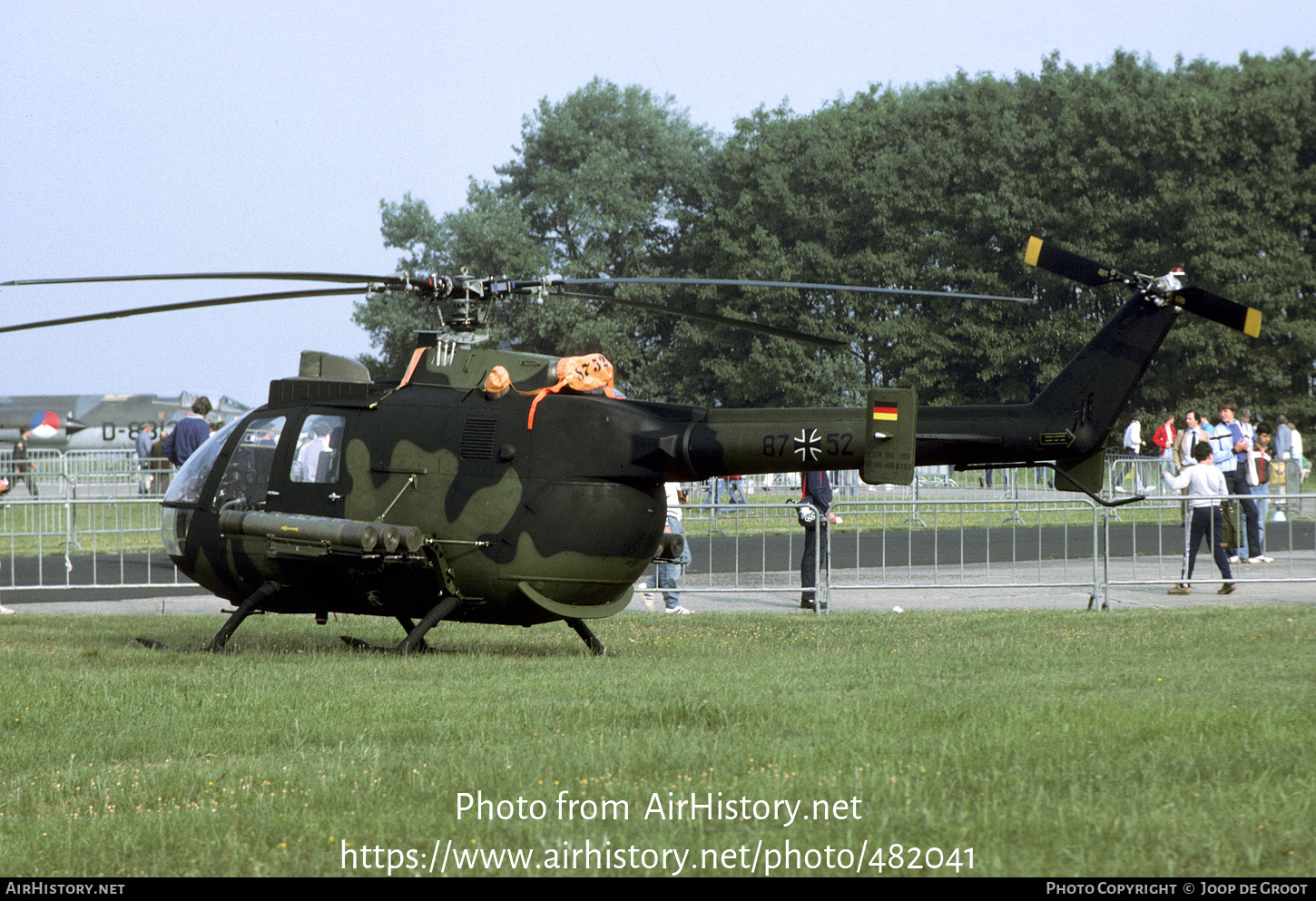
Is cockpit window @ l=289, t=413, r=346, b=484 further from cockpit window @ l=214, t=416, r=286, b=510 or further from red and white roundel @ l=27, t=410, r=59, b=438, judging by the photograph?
red and white roundel @ l=27, t=410, r=59, b=438

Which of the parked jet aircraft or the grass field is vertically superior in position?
the parked jet aircraft

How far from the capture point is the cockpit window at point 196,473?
34.1 ft

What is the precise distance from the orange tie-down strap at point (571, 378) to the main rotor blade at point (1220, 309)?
4074 mm

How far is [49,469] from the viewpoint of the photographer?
30.9m

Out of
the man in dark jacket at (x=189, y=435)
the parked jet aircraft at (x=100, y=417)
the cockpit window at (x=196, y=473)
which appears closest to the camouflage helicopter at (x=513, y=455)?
the cockpit window at (x=196, y=473)

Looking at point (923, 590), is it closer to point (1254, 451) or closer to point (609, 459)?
point (609, 459)

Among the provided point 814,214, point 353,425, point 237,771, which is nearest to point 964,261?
point 814,214

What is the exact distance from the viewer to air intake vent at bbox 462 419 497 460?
9.21 meters

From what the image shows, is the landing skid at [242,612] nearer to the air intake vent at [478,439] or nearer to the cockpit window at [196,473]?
the cockpit window at [196,473]

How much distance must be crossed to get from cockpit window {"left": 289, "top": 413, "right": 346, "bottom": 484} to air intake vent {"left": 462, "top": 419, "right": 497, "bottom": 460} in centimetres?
111

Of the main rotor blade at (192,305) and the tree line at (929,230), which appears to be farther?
the tree line at (929,230)

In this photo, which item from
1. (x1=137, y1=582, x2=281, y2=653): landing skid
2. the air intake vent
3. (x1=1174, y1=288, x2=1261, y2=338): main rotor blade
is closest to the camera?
(x1=1174, y1=288, x2=1261, y2=338): main rotor blade

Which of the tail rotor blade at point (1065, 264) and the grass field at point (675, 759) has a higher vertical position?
the tail rotor blade at point (1065, 264)

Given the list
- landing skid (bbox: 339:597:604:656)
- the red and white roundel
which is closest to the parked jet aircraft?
the red and white roundel
